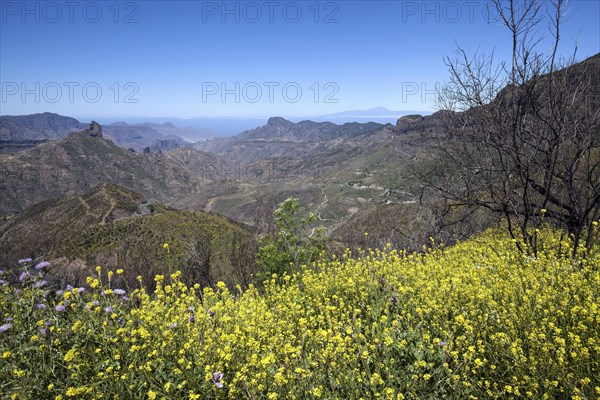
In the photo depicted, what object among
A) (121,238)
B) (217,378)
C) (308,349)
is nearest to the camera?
(217,378)

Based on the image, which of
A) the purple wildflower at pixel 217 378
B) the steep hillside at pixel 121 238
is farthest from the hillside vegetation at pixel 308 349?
the steep hillside at pixel 121 238

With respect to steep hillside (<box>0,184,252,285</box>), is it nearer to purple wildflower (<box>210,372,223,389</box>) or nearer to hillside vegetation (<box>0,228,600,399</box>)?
hillside vegetation (<box>0,228,600,399</box>)

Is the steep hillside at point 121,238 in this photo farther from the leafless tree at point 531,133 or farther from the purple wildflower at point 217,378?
the leafless tree at point 531,133

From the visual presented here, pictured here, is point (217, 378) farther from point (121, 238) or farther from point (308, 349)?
point (121, 238)

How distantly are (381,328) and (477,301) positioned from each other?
1.38 metres

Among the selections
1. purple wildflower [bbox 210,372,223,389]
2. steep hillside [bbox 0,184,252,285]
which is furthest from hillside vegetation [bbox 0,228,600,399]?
steep hillside [bbox 0,184,252,285]

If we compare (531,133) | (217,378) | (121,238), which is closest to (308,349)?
(217,378)

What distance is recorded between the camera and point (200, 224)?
75.9 meters

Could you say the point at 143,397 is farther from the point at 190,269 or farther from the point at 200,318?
the point at 190,269

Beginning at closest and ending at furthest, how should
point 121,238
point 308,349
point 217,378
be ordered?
point 217,378, point 308,349, point 121,238

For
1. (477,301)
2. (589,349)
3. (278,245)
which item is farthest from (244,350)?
(278,245)

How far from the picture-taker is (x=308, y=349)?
4742 millimetres

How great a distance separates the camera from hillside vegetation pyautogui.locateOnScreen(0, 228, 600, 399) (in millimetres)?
3648

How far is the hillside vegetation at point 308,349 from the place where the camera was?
365 centimetres
